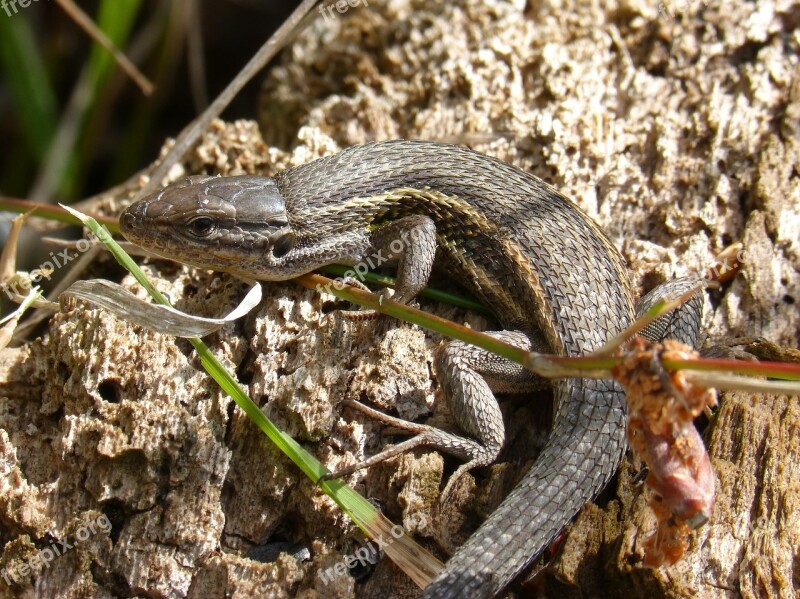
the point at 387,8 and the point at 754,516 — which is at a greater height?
the point at 387,8

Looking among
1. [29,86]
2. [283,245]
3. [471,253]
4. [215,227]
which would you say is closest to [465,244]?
[471,253]

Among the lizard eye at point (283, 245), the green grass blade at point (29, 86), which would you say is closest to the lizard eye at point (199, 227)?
the lizard eye at point (283, 245)

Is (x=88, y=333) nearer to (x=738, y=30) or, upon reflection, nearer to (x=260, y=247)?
(x=260, y=247)

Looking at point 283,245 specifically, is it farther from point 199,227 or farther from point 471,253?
point 471,253

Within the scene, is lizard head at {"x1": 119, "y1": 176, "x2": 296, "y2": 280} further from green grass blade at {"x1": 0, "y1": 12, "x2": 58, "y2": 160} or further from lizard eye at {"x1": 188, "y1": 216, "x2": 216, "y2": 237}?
green grass blade at {"x1": 0, "y1": 12, "x2": 58, "y2": 160}

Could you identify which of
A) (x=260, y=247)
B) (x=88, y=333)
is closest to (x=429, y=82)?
(x=260, y=247)

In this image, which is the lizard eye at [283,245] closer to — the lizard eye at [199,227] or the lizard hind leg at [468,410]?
the lizard eye at [199,227]

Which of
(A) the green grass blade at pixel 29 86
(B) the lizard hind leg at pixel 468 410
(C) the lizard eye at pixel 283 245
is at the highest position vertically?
(A) the green grass blade at pixel 29 86
